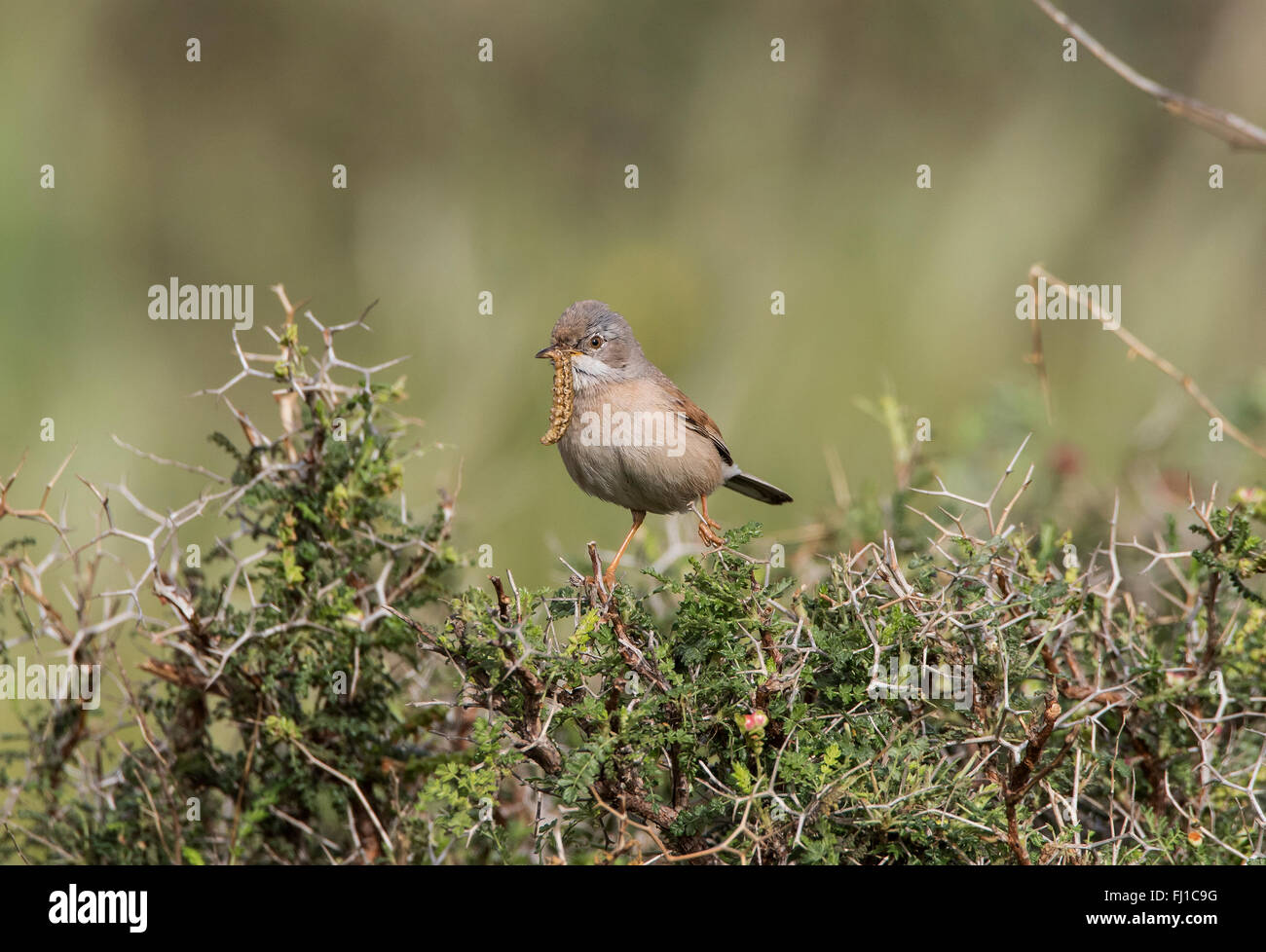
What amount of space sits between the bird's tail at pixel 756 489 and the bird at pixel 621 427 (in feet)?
0.60

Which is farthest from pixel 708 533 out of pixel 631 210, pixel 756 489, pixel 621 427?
pixel 631 210

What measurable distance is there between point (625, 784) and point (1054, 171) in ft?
16.8

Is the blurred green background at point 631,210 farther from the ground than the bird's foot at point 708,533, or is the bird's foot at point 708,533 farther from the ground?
the blurred green background at point 631,210

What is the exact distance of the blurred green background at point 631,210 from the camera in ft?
19.5

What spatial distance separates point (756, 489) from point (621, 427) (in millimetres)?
899

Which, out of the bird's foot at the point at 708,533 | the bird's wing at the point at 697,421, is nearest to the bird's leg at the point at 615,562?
the bird's foot at the point at 708,533

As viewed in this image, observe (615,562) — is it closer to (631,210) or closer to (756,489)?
(756,489)

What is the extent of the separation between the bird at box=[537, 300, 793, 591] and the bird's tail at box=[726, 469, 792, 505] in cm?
18

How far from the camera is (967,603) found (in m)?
2.79

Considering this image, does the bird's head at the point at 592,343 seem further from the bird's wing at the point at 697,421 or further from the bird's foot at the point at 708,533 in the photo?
the bird's foot at the point at 708,533

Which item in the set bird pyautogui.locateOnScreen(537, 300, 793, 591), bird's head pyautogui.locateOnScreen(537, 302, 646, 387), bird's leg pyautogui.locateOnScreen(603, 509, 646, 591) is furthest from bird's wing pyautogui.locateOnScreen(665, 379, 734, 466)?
bird's leg pyautogui.locateOnScreen(603, 509, 646, 591)
